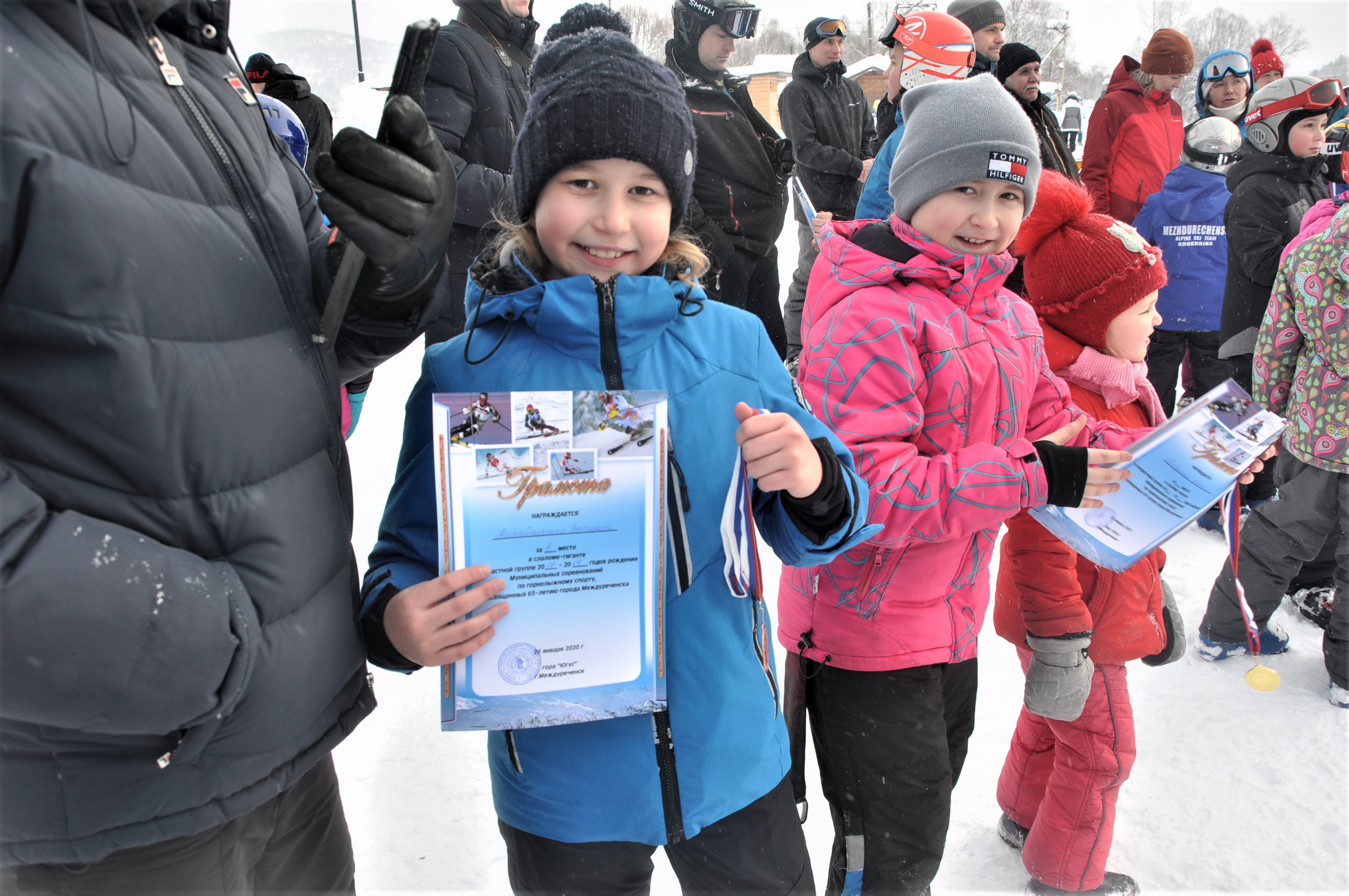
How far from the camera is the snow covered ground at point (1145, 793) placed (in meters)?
2.25

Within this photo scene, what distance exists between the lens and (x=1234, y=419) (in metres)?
1.59

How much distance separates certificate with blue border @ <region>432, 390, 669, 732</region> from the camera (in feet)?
3.58

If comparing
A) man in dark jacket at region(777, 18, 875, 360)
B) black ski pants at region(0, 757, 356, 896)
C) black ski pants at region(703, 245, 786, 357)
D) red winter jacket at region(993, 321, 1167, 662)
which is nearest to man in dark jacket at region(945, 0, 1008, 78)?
man in dark jacket at region(777, 18, 875, 360)

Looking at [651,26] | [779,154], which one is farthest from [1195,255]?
[651,26]

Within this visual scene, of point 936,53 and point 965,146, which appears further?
point 936,53

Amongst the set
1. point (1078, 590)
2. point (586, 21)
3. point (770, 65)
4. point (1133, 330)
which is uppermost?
point (586, 21)

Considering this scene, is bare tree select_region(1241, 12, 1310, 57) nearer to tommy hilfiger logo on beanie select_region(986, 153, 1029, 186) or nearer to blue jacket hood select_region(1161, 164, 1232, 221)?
blue jacket hood select_region(1161, 164, 1232, 221)

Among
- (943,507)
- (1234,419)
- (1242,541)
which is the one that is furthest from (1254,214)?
(943,507)

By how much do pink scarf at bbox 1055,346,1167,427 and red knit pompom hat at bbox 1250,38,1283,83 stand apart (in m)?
6.06

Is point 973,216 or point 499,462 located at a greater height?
point 973,216

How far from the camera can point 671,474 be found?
4.10 ft

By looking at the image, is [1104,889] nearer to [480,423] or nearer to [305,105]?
[480,423]

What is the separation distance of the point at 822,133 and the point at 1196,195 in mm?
2247

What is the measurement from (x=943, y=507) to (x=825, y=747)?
0.64 metres
